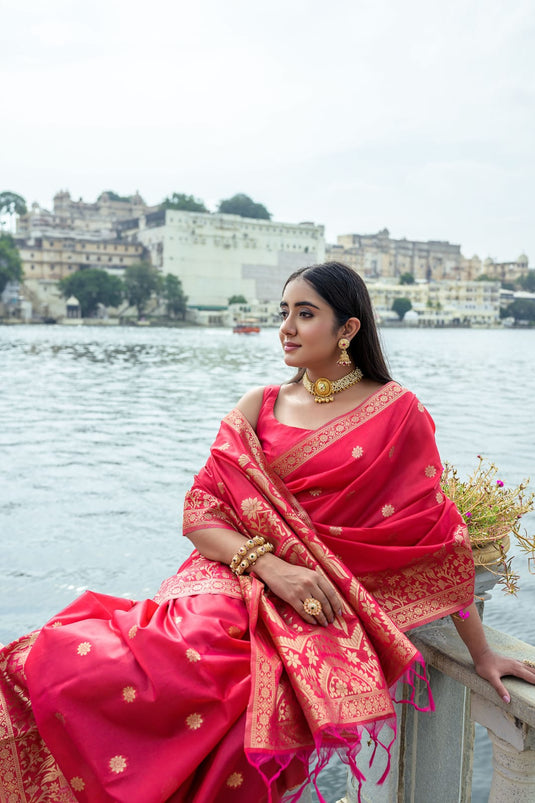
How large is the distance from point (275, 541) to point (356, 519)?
0.35 ft

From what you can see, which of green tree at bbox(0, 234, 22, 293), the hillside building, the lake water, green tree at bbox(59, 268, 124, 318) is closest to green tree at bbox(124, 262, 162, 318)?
green tree at bbox(59, 268, 124, 318)

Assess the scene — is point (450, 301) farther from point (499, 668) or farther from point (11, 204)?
point (499, 668)

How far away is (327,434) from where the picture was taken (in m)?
1.01

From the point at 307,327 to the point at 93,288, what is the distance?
34.2 metres

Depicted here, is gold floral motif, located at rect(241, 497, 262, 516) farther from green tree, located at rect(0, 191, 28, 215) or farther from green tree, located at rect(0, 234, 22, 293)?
green tree, located at rect(0, 191, 28, 215)

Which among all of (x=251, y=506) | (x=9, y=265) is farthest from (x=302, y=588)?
(x=9, y=265)

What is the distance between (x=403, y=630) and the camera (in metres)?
0.90

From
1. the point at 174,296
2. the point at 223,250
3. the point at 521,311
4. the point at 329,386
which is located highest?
the point at 223,250

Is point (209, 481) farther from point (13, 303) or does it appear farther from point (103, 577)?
point (13, 303)

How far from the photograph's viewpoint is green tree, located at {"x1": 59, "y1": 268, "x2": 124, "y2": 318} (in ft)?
112

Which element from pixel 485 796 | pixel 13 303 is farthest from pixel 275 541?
pixel 13 303

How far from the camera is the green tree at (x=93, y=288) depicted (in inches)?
1346

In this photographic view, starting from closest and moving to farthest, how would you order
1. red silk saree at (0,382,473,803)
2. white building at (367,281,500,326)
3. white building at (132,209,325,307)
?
red silk saree at (0,382,473,803) → white building at (132,209,325,307) → white building at (367,281,500,326)

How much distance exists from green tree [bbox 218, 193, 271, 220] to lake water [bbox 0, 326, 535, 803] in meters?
34.5
